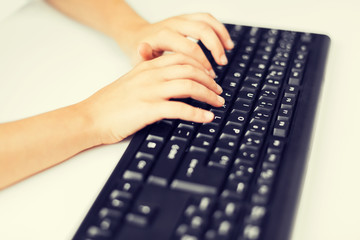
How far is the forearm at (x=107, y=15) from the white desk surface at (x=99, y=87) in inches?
0.5

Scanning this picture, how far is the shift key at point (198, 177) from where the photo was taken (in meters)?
0.41

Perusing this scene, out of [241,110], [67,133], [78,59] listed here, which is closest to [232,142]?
[241,110]

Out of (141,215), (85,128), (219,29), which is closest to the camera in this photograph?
(141,215)

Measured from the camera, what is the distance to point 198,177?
0.42 meters

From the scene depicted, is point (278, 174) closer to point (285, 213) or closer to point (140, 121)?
point (285, 213)

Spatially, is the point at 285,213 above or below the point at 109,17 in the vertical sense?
below

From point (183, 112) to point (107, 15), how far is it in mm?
305

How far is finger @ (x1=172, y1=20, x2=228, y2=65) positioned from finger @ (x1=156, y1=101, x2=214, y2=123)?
113mm

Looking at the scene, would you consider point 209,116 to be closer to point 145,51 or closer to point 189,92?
point 189,92

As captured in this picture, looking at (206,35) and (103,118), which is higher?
(206,35)

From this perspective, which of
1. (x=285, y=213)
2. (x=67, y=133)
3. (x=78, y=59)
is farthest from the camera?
(x=78, y=59)

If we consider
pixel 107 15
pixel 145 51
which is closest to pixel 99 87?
pixel 145 51

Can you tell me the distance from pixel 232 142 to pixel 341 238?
136 millimetres

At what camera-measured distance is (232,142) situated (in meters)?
0.45
